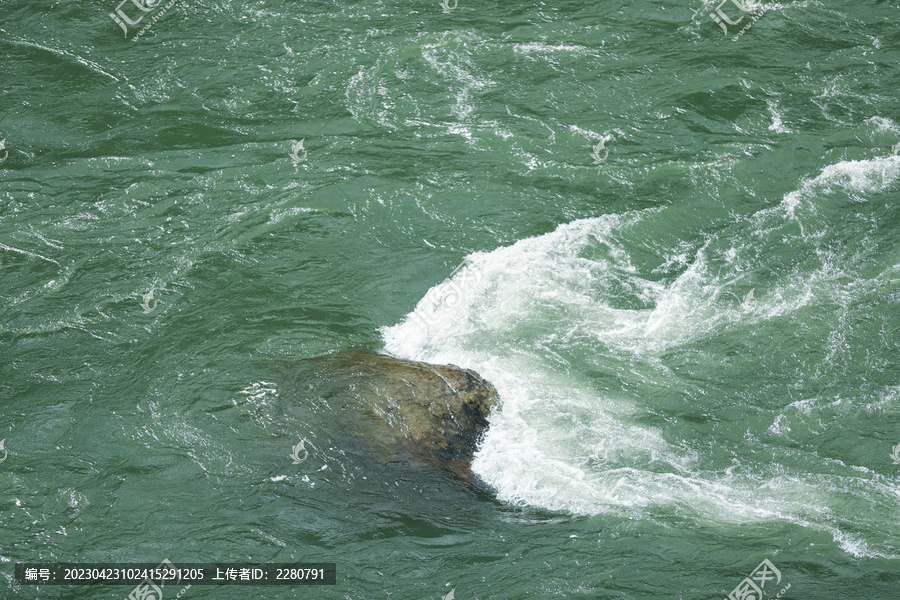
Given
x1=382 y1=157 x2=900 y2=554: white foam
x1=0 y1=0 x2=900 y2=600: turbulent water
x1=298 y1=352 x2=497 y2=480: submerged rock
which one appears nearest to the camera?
x1=0 y1=0 x2=900 y2=600: turbulent water

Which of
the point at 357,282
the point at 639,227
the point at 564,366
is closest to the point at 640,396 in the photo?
the point at 564,366

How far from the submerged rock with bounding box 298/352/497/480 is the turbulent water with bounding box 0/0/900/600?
0.57ft

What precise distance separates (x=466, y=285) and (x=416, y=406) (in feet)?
7.41

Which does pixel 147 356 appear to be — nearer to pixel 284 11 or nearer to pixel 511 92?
pixel 511 92

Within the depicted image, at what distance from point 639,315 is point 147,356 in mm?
5515

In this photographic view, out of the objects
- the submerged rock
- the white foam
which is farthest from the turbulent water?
the submerged rock

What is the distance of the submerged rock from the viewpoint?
7.78m

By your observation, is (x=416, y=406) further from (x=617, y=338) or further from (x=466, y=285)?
(x=617, y=338)

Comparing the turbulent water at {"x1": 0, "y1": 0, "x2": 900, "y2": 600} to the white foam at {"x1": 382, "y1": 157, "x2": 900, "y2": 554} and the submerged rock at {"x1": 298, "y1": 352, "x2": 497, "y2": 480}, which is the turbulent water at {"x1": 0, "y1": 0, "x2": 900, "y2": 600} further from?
the submerged rock at {"x1": 298, "y1": 352, "x2": 497, "y2": 480}

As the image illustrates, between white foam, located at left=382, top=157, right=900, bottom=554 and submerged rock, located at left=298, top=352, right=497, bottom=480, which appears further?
submerged rock, located at left=298, top=352, right=497, bottom=480

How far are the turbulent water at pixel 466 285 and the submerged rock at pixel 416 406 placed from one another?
0.17 metres

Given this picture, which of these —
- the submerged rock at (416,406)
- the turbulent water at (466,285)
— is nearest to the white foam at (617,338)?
the turbulent water at (466,285)

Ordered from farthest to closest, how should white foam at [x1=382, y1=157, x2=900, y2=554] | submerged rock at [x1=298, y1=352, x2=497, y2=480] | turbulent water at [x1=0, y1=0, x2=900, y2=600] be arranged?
1. submerged rock at [x1=298, y1=352, x2=497, y2=480]
2. white foam at [x1=382, y1=157, x2=900, y2=554]
3. turbulent water at [x1=0, y1=0, x2=900, y2=600]

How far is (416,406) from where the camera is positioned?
7.96 m
